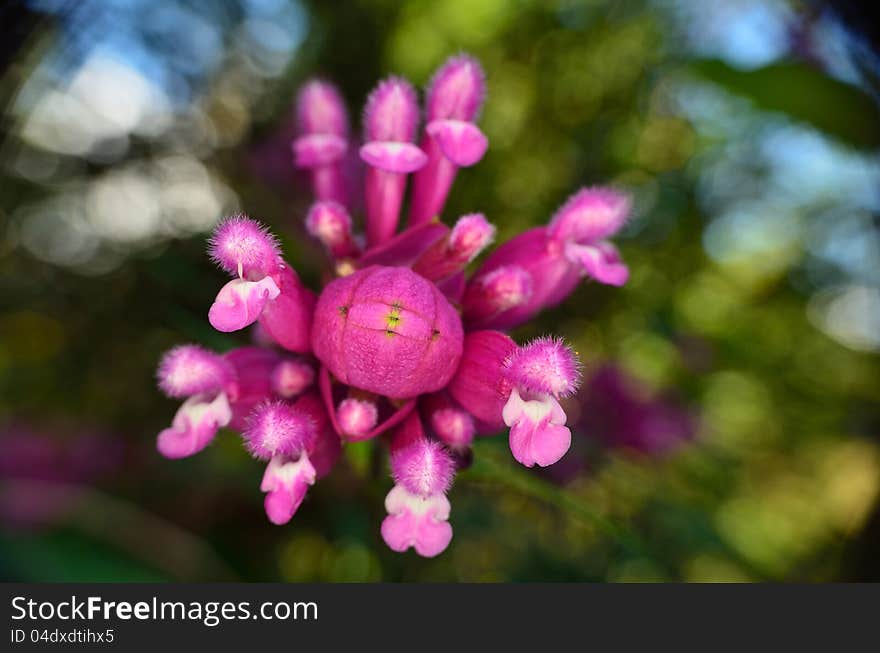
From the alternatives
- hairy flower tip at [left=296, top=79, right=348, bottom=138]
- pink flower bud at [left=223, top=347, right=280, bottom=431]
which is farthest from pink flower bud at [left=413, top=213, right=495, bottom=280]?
hairy flower tip at [left=296, top=79, right=348, bottom=138]

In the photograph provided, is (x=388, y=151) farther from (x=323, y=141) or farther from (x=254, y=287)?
(x=254, y=287)

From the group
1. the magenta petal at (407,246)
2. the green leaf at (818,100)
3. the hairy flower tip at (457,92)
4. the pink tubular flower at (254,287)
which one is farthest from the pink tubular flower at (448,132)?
the green leaf at (818,100)

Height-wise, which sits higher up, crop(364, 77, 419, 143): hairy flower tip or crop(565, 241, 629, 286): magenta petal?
crop(364, 77, 419, 143): hairy flower tip

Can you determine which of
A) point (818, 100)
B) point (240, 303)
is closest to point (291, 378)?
point (240, 303)

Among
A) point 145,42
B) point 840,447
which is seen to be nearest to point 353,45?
point 145,42

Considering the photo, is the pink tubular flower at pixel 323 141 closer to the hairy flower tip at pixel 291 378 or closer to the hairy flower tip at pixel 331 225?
the hairy flower tip at pixel 331 225

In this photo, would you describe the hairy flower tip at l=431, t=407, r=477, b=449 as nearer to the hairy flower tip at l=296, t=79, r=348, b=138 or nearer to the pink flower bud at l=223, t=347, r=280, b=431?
the pink flower bud at l=223, t=347, r=280, b=431
